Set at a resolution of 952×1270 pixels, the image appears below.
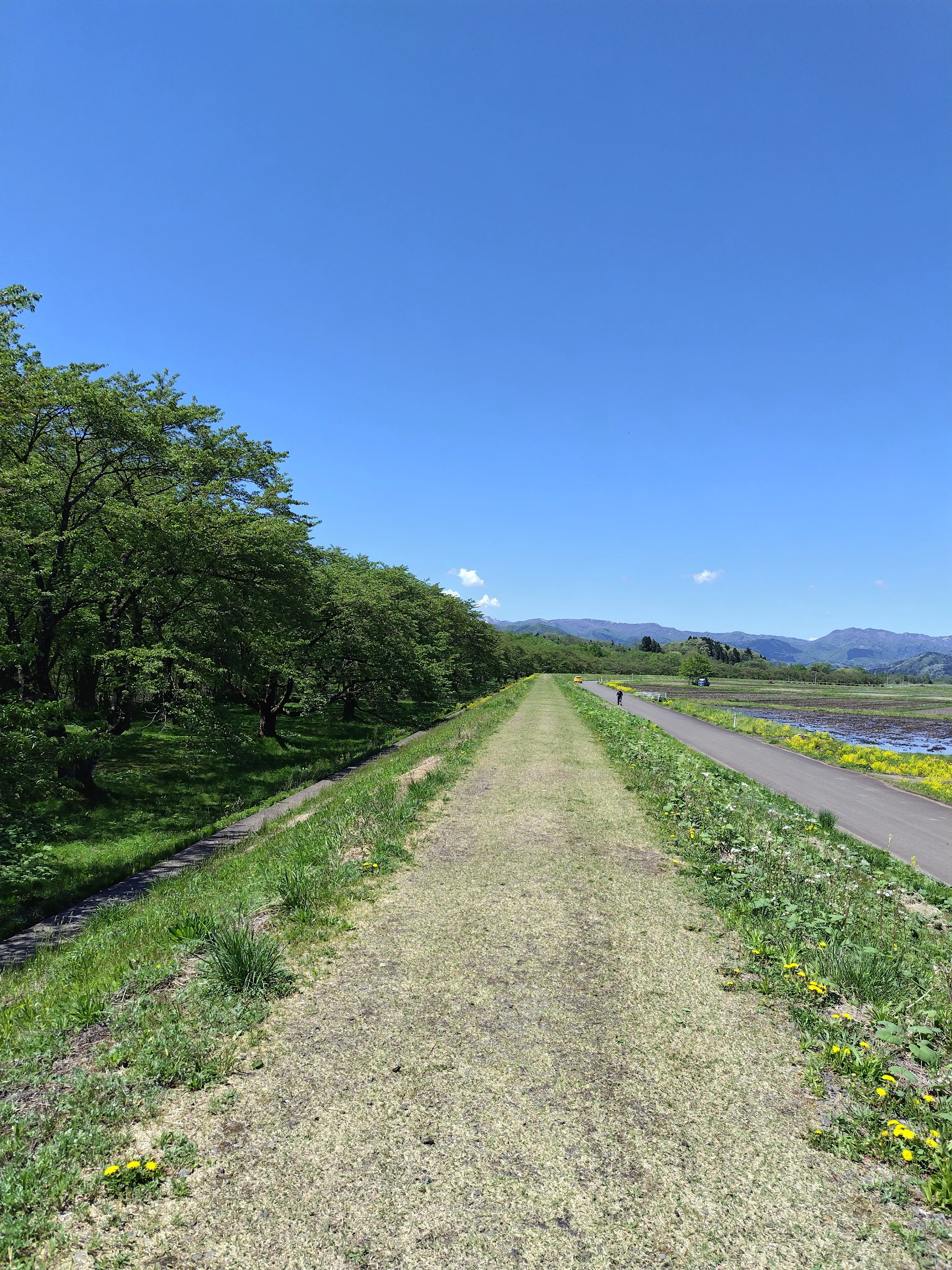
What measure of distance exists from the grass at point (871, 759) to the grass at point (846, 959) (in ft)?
38.8

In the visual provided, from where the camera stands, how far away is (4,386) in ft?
44.7

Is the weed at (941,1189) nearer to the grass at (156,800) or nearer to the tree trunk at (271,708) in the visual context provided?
the grass at (156,800)

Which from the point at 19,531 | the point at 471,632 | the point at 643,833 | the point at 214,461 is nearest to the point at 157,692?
the point at 19,531

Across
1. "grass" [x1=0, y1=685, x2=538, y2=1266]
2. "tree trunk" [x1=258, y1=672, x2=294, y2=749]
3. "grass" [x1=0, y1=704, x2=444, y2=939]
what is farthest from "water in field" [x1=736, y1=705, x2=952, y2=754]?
"grass" [x1=0, y1=685, x2=538, y2=1266]

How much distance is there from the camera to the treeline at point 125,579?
15336 mm

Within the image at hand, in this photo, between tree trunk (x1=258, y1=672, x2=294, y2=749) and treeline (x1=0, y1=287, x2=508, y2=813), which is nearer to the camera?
treeline (x1=0, y1=287, x2=508, y2=813)

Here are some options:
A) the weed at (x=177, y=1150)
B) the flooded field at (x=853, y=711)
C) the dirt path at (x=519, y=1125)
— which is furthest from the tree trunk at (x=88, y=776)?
the flooded field at (x=853, y=711)

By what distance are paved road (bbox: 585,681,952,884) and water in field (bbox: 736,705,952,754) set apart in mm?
15774

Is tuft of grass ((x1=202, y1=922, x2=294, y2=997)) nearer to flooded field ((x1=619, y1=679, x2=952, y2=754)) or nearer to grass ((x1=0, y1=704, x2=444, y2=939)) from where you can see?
grass ((x1=0, y1=704, x2=444, y2=939))

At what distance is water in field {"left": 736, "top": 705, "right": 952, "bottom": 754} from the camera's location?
4475cm

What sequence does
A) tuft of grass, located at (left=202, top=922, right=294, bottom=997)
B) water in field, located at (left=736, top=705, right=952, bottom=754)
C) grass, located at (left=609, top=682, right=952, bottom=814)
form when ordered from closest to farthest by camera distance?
tuft of grass, located at (left=202, top=922, right=294, bottom=997) < grass, located at (left=609, top=682, right=952, bottom=814) < water in field, located at (left=736, top=705, right=952, bottom=754)

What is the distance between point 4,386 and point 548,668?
173m

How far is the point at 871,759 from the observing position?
28.3m

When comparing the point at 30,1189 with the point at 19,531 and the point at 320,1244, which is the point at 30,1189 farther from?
the point at 19,531
